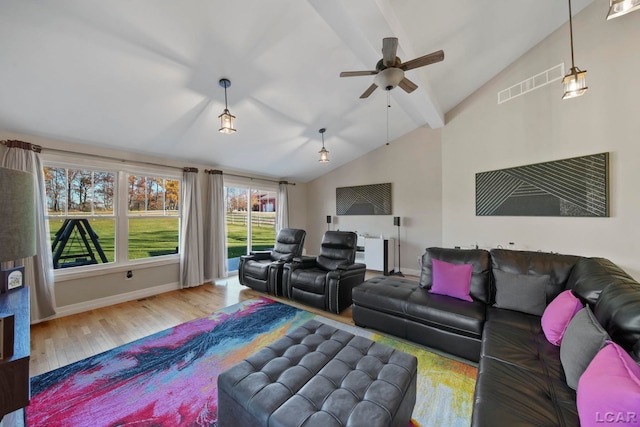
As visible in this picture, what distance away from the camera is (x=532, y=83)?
133 inches

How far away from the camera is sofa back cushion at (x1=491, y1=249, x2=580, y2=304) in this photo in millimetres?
2143

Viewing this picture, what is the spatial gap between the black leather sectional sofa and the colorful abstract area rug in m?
0.24

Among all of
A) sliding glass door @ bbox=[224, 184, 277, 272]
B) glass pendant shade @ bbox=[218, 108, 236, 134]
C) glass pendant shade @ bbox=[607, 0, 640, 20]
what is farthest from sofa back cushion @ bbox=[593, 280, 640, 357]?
sliding glass door @ bbox=[224, 184, 277, 272]

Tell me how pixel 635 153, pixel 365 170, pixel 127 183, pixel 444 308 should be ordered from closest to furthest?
pixel 444 308 < pixel 635 153 < pixel 127 183 < pixel 365 170

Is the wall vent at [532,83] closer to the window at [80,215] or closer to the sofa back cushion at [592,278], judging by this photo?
the sofa back cushion at [592,278]

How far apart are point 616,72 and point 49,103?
5.95 meters

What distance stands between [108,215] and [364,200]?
15.5ft

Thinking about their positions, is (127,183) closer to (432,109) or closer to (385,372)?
(385,372)

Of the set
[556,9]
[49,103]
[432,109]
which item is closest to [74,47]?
[49,103]

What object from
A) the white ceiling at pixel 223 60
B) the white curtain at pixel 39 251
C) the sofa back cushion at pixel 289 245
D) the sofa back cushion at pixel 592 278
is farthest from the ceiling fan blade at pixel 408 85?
the white curtain at pixel 39 251

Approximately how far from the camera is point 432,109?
3836mm

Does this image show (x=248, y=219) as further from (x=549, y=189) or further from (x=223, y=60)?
(x=549, y=189)

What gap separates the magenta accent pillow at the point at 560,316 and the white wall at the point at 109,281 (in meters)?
4.82

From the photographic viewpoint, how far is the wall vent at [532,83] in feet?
10.3
